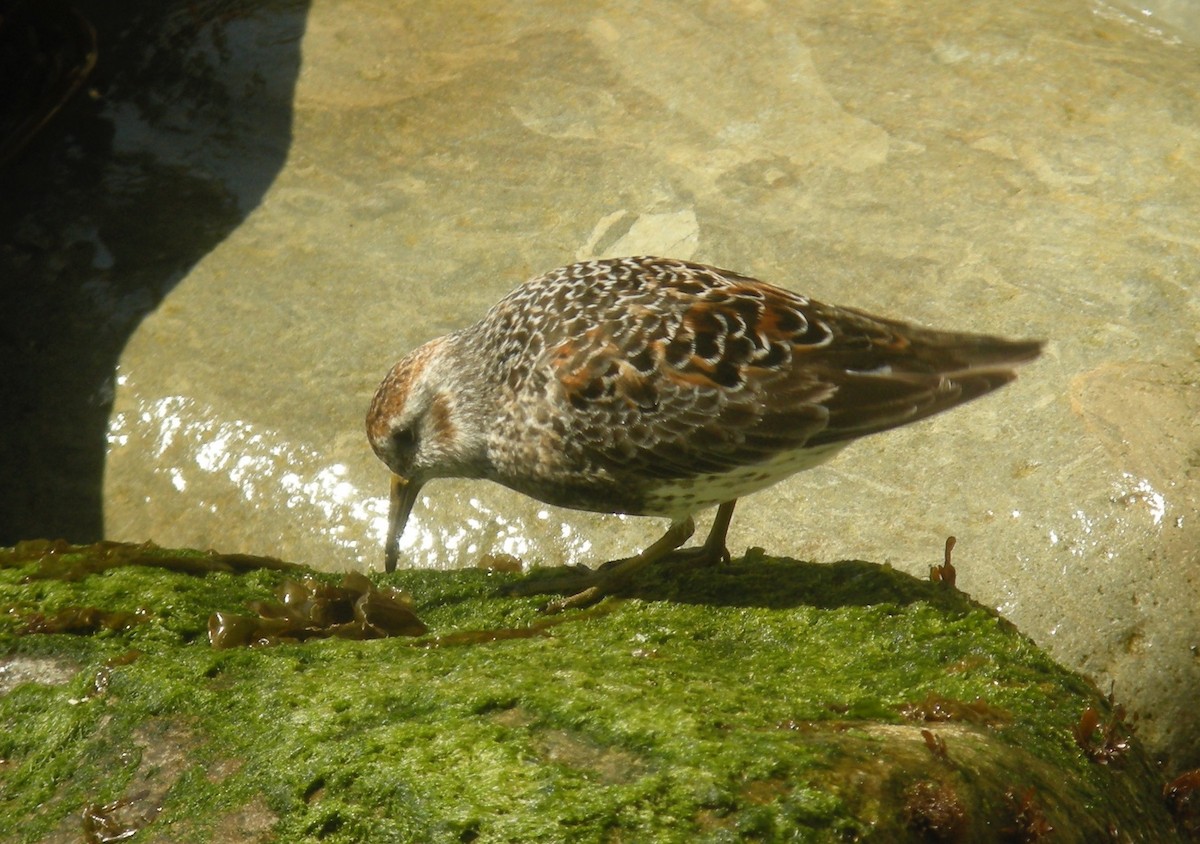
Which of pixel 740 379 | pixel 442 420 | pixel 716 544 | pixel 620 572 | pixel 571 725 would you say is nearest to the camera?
pixel 571 725

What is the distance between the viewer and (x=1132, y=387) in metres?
5.97

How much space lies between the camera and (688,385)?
493 cm

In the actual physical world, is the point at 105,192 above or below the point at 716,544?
below

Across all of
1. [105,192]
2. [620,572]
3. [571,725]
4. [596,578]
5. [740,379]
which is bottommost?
[105,192]

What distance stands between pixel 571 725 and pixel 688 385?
1740mm

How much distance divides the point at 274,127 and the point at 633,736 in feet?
20.1

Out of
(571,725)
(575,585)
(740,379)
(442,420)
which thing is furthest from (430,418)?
(571,725)

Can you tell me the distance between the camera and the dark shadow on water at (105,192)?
6.99m

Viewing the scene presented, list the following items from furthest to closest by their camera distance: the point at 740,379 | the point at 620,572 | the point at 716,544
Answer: the point at 716,544 < the point at 620,572 < the point at 740,379

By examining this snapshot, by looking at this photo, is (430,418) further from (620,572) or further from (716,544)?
(716,544)

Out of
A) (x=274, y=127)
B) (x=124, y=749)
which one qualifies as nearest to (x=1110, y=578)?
(x=124, y=749)

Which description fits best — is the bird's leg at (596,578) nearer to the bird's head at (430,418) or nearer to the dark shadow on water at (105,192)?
the bird's head at (430,418)

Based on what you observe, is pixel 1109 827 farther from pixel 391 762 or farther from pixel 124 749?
pixel 124 749

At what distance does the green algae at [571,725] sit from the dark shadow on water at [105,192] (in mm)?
2116
